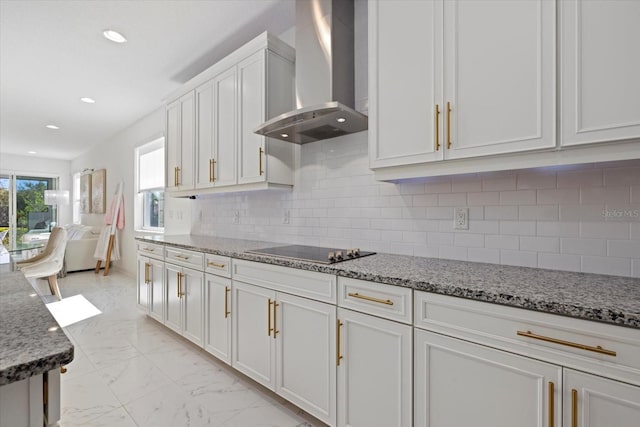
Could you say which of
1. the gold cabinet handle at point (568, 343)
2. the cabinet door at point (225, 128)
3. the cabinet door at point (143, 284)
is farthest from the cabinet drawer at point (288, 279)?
the cabinet door at point (143, 284)

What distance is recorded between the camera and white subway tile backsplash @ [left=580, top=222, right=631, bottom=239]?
135 centimetres

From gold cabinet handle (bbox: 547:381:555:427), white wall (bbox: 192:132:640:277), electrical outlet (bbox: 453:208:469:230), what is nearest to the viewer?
gold cabinet handle (bbox: 547:381:555:427)

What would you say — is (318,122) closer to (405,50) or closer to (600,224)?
(405,50)

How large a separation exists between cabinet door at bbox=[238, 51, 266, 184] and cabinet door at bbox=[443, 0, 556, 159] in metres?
1.41

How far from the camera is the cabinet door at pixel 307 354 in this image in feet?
5.30

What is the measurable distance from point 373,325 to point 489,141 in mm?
966

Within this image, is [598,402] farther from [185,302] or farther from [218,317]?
[185,302]

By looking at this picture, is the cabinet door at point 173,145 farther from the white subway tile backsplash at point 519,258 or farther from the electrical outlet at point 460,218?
the white subway tile backsplash at point 519,258

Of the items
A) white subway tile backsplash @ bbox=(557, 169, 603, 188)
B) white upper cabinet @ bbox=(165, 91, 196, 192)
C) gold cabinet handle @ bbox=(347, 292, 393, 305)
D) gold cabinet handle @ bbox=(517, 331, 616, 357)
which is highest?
white upper cabinet @ bbox=(165, 91, 196, 192)

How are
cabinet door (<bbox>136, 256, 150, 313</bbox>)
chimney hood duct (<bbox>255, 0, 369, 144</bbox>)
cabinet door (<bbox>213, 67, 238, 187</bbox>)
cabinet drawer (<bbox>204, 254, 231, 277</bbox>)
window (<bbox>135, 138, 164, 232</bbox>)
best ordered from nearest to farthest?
chimney hood duct (<bbox>255, 0, 369, 144</bbox>), cabinet drawer (<bbox>204, 254, 231, 277</bbox>), cabinet door (<bbox>213, 67, 238, 187</bbox>), cabinet door (<bbox>136, 256, 150, 313</bbox>), window (<bbox>135, 138, 164, 232</bbox>)

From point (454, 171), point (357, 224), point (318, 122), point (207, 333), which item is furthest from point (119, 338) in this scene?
point (454, 171)

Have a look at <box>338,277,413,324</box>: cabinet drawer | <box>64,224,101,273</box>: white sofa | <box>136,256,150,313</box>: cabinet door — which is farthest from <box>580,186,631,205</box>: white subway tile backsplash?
<box>64,224,101,273</box>: white sofa

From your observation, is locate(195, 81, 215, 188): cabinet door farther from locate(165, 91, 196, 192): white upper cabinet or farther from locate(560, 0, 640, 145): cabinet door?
locate(560, 0, 640, 145): cabinet door

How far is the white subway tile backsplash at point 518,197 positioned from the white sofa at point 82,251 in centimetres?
708
